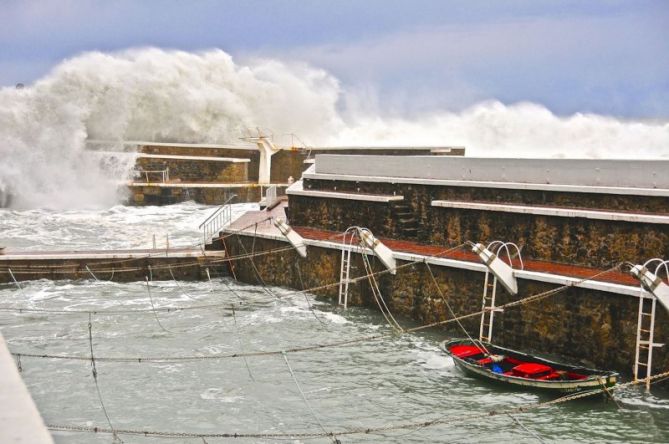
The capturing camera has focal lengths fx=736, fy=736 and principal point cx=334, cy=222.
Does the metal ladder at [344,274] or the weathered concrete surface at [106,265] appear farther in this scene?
the weathered concrete surface at [106,265]

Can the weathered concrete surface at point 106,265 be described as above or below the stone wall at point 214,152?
below

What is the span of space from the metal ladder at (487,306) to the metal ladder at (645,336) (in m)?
2.24

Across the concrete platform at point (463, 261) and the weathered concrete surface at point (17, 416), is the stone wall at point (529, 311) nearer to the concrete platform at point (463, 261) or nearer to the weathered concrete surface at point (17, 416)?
the concrete platform at point (463, 261)

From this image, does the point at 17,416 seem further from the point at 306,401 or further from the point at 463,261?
the point at 463,261

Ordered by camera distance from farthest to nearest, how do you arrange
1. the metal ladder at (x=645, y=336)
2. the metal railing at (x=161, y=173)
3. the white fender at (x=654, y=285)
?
the metal railing at (x=161, y=173) → the metal ladder at (x=645, y=336) → the white fender at (x=654, y=285)

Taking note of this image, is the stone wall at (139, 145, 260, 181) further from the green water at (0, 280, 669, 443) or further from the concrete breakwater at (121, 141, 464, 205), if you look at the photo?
the green water at (0, 280, 669, 443)

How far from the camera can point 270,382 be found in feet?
31.6

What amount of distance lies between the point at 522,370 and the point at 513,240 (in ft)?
11.0

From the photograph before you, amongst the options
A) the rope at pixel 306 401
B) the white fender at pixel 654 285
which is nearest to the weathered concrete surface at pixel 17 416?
the rope at pixel 306 401

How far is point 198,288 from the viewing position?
15.6 m

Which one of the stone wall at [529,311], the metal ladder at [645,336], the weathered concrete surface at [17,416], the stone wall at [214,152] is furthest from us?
the stone wall at [214,152]

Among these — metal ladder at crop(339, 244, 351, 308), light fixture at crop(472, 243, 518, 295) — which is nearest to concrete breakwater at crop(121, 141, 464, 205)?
metal ladder at crop(339, 244, 351, 308)

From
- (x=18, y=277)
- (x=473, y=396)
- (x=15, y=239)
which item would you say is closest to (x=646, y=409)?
(x=473, y=396)

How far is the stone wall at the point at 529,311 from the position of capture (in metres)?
9.59
